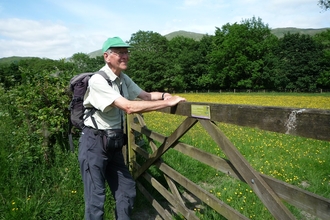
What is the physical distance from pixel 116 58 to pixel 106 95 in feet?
1.66

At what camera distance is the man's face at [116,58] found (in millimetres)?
3098

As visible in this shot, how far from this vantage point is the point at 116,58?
3.11 meters

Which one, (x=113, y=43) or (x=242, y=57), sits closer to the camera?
(x=113, y=43)

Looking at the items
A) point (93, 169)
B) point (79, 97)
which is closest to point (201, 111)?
point (93, 169)

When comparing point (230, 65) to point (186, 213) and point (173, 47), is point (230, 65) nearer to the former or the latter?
point (173, 47)

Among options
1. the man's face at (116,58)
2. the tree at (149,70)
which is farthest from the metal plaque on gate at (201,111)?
the tree at (149,70)

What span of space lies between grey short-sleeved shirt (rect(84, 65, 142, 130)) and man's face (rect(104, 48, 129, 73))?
0.25 feet

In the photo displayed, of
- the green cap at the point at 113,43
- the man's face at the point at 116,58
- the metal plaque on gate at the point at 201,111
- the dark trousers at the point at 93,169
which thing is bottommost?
the dark trousers at the point at 93,169

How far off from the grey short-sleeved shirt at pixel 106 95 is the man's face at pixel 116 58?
8cm

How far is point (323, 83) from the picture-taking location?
5625 cm

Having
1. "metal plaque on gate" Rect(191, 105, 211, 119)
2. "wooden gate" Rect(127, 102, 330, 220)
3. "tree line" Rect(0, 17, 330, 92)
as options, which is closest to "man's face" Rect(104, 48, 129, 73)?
"wooden gate" Rect(127, 102, 330, 220)

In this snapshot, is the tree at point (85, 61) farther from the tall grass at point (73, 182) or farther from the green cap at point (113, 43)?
the green cap at point (113, 43)

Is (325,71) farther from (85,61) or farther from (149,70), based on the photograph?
(85,61)

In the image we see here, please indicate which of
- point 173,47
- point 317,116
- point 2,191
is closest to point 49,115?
point 2,191
